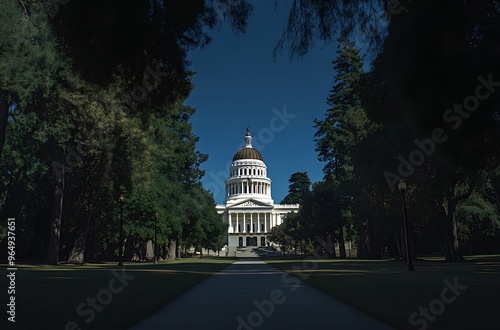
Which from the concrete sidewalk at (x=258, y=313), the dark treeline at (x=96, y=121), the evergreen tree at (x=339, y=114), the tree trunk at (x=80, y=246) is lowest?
the concrete sidewalk at (x=258, y=313)

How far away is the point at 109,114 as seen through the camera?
31.1 metres

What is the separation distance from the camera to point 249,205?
155m

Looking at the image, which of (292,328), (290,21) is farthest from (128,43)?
(292,328)

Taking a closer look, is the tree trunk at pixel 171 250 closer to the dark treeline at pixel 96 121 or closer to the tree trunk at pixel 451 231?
the dark treeline at pixel 96 121

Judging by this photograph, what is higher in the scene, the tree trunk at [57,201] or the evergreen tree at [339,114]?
the evergreen tree at [339,114]

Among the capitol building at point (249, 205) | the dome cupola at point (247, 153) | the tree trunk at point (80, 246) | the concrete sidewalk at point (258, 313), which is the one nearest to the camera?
the concrete sidewalk at point (258, 313)

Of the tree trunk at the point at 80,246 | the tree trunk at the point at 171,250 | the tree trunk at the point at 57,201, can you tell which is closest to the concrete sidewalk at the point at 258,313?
the tree trunk at the point at 57,201

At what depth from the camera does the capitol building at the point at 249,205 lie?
508 feet

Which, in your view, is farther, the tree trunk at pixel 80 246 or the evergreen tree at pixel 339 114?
the evergreen tree at pixel 339 114

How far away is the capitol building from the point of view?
155 metres

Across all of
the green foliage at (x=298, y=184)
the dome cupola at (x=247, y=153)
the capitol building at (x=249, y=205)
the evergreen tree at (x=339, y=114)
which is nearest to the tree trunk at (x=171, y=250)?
the evergreen tree at (x=339, y=114)

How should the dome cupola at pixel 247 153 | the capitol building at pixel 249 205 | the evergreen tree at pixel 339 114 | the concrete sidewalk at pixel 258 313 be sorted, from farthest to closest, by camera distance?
the dome cupola at pixel 247 153
the capitol building at pixel 249 205
the evergreen tree at pixel 339 114
the concrete sidewalk at pixel 258 313

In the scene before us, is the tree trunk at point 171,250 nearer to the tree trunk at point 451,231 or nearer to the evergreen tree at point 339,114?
the evergreen tree at point 339,114

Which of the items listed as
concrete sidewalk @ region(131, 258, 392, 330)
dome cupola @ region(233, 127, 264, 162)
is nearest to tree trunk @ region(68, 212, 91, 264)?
concrete sidewalk @ region(131, 258, 392, 330)
